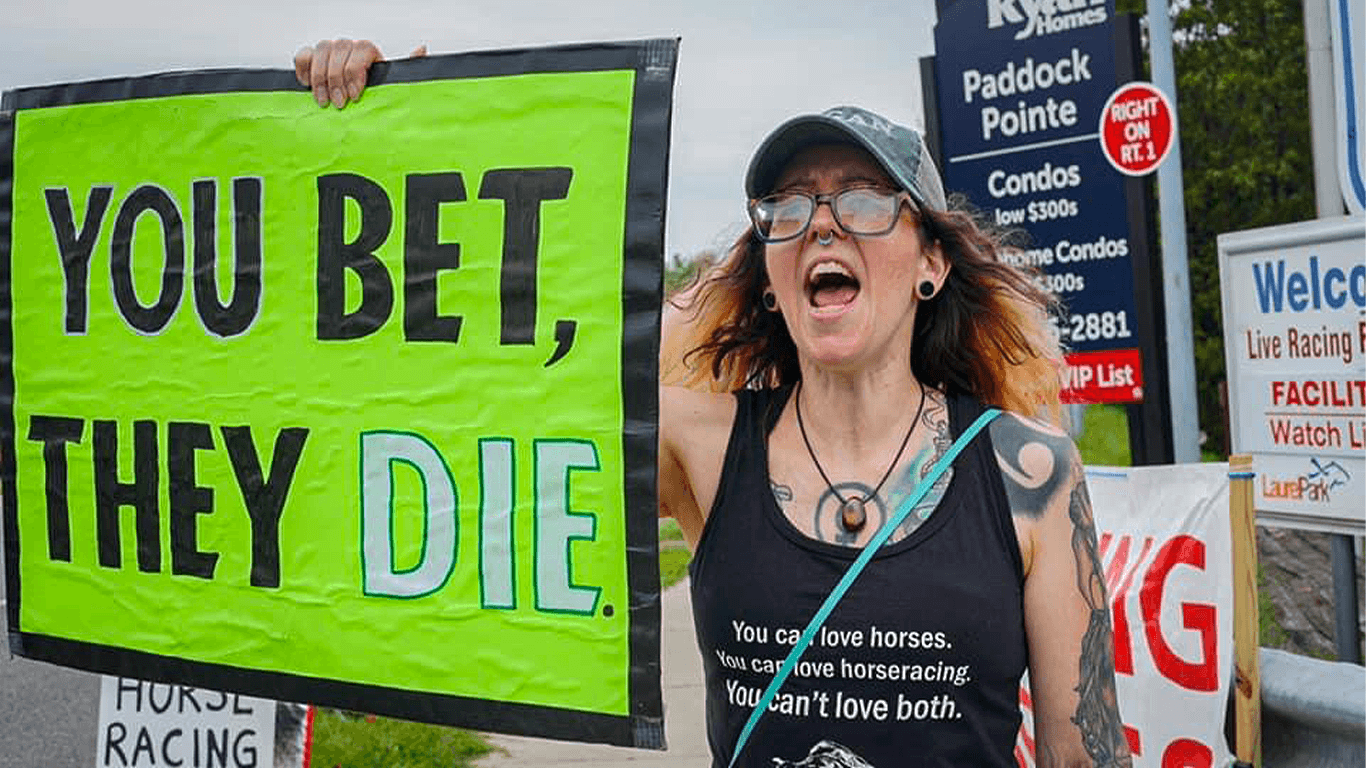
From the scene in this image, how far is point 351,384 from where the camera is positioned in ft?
9.46

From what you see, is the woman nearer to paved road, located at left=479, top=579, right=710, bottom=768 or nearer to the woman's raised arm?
the woman's raised arm

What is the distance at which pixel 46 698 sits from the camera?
29.9ft

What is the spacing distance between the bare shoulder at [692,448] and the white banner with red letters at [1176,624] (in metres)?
1.76

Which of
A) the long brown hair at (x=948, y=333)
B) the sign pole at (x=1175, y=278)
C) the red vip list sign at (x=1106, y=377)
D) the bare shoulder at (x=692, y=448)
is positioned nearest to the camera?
the bare shoulder at (x=692, y=448)

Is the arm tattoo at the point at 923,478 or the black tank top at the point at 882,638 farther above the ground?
the arm tattoo at the point at 923,478

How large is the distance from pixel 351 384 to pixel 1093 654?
1269 millimetres

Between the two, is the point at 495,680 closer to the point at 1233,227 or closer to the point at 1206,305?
the point at 1206,305

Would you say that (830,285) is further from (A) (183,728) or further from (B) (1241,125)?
(B) (1241,125)

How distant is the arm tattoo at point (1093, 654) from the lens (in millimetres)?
2570

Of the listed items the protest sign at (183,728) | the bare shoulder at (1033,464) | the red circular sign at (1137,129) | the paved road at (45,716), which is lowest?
the paved road at (45,716)

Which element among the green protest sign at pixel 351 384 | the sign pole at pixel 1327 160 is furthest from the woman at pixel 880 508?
the sign pole at pixel 1327 160

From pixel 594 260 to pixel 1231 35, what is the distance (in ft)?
90.2

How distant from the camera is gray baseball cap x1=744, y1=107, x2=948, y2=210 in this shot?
8.26ft

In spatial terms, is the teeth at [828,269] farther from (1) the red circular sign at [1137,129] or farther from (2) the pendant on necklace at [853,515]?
(1) the red circular sign at [1137,129]
